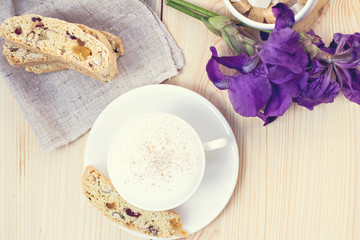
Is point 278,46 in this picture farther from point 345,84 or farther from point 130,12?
point 130,12

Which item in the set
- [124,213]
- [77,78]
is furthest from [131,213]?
→ [77,78]

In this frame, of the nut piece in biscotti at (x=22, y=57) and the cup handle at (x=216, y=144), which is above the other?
the nut piece in biscotti at (x=22, y=57)

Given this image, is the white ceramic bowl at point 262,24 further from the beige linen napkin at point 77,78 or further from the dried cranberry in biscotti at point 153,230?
the dried cranberry in biscotti at point 153,230

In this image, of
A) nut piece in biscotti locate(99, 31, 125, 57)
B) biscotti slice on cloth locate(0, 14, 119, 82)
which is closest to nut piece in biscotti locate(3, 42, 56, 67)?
biscotti slice on cloth locate(0, 14, 119, 82)

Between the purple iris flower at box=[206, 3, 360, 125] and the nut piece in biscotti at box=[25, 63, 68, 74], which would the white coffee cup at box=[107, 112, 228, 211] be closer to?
the purple iris flower at box=[206, 3, 360, 125]

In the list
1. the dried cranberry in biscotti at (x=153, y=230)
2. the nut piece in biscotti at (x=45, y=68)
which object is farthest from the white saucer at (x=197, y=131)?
the nut piece in biscotti at (x=45, y=68)

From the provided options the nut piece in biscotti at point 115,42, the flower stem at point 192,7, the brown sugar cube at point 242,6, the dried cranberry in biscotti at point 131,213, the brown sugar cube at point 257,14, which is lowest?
the dried cranberry in biscotti at point 131,213

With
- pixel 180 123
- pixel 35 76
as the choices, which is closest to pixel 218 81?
pixel 180 123
